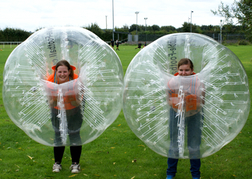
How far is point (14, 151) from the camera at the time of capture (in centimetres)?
446

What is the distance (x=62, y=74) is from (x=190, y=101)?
64.0 inches

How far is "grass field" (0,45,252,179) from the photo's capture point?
375cm

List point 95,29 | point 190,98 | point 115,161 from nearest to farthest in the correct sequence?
point 190,98
point 115,161
point 95,29

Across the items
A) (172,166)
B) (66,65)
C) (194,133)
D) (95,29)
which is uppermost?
(95,29)

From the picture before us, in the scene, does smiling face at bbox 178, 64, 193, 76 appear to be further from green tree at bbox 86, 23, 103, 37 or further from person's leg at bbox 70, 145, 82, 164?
green tree at bbox 86, 23, 103, 37

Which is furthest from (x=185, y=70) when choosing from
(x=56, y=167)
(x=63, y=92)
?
(x=56, y=167)

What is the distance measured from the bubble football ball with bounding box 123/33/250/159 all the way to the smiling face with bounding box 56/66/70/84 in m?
0.81

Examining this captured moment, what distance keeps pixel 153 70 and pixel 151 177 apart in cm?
162

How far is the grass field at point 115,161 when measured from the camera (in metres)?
3.75

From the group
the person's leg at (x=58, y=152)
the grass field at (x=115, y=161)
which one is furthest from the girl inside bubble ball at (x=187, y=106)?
the person's leg at (x=58, y=152)

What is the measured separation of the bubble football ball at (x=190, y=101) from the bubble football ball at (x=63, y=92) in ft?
1.19

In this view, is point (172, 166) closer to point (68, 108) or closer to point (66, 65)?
point (68, 108)

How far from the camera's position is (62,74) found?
330 centimetres

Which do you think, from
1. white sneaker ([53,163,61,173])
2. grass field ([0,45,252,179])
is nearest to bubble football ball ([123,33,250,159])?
grass field ([0,45,252,179])
